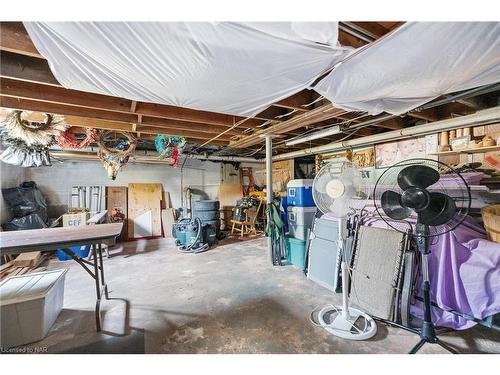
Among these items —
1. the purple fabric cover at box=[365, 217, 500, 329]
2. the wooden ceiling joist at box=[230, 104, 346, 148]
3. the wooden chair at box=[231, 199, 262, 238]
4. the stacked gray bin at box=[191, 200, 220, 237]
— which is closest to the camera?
the purple fabric cover at box=[365, 217, 500, 329]

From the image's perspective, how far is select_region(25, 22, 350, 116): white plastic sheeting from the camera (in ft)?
3.36

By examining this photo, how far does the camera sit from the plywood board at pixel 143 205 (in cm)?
559

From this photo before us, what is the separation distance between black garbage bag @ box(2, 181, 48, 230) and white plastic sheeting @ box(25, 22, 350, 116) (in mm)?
4012

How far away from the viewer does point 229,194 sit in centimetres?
680

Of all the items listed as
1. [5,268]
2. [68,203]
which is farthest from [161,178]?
[5,268]

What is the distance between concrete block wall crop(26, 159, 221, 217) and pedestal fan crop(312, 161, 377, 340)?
5.00 meters

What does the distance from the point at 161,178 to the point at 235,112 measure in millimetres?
4612

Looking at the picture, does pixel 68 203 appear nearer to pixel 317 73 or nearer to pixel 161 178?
pixel 161 178

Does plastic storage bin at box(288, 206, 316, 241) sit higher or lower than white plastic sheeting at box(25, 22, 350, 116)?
lower

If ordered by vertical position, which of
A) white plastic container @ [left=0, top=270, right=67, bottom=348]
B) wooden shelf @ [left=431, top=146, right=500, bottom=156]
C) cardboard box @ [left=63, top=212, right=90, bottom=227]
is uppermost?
wooden shelf @ [left=431, top=146, right=500, bottom=156]

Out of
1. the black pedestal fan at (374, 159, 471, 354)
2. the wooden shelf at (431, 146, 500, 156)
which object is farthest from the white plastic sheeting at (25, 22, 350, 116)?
the wooden shelf at (431, 146, 500, 156)

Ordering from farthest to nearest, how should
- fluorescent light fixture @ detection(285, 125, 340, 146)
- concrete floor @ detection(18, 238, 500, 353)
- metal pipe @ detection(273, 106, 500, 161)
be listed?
1. fluorescent light fixture @ detection(285, 125, 340, 146)
2. metal pipe @ detection(273, 106, 500, 161)
3. concrete floor @ detection(18, 238, 500, 353)

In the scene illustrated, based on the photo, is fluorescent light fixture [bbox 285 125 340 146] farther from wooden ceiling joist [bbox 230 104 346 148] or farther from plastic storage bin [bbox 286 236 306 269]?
plastic storage bin [bbox 286 236 306 269]

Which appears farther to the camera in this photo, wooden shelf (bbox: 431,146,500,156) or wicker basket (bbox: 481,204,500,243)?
wooden shelf (bbox: 431,146,500,156)
